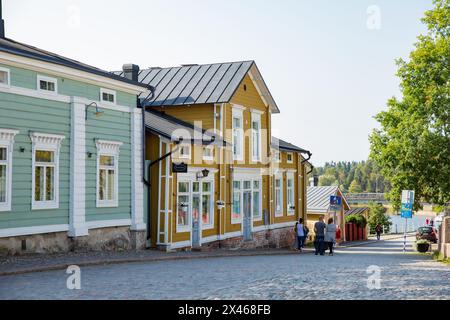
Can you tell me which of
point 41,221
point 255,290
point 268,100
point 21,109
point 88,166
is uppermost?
point 268,100

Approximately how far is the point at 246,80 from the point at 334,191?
23968 millimetres

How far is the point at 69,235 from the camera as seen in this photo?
18.0 m

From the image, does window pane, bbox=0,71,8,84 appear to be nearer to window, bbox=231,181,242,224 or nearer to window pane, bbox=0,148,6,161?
window pane, bbox=0,148,6,161

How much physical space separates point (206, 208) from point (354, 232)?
33099 millimetres

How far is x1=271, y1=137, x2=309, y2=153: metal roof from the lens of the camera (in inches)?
1286

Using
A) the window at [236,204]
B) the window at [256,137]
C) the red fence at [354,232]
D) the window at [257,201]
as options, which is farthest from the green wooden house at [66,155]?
the red fence at [354,232]

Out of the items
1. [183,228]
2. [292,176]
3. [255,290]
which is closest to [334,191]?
[292,176]

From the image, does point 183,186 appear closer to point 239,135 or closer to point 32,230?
point 239,135

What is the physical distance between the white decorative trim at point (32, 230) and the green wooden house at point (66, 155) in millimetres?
27

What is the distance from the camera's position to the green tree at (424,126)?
32.1 meters

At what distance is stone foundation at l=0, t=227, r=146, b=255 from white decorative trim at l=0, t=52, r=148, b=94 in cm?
444

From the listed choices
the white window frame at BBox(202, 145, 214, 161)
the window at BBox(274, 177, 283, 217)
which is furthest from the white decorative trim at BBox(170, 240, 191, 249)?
the window at BBox(274, 177, 283, 217)

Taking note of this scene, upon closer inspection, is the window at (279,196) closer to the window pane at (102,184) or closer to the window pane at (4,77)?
the window pane at (102,184)

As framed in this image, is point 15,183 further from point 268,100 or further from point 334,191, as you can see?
point 334,191
